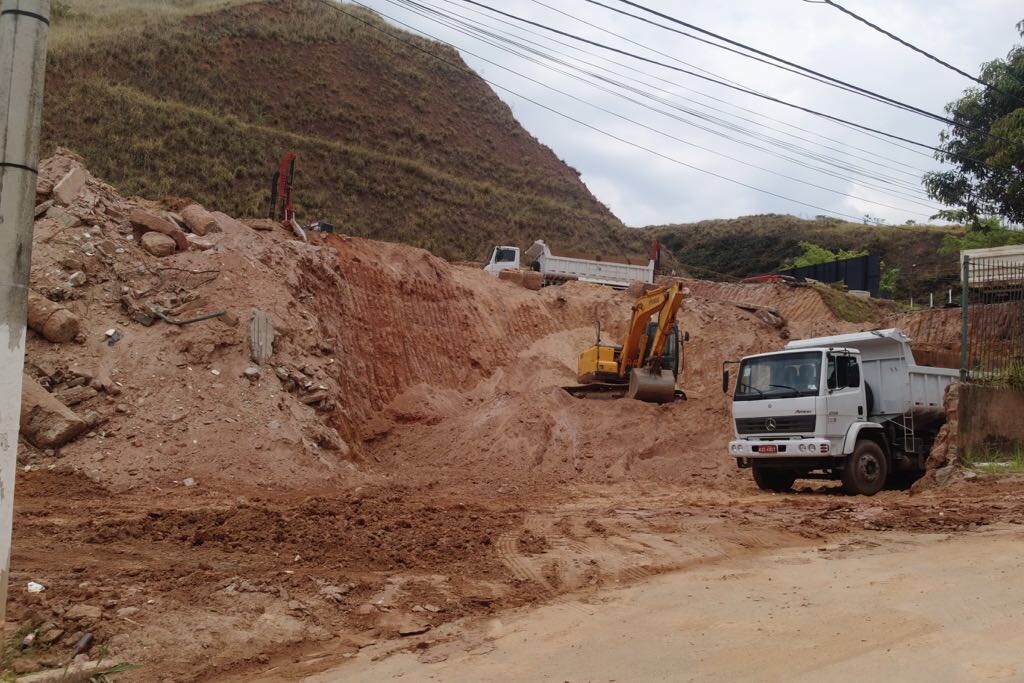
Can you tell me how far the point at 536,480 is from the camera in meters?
15.6

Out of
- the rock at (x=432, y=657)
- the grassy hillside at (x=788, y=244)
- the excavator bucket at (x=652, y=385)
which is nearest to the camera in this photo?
the rock at (x=432, y=657)

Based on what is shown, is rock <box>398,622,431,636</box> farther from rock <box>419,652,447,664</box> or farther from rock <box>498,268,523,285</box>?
rock <box>498,268,523,285</box>

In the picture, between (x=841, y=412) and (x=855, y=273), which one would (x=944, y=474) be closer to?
(x=841, y=412)

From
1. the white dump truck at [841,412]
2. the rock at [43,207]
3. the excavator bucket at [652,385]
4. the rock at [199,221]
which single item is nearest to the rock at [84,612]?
the white dump truck at [841,412]

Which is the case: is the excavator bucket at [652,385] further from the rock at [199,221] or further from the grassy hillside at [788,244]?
the grassy hillside at [788,244]

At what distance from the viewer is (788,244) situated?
209 feet

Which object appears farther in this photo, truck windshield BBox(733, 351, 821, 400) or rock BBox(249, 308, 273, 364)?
rock BBox(249, 308, 273, 364)

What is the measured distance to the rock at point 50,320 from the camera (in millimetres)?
13688

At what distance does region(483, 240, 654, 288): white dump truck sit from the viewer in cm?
3225

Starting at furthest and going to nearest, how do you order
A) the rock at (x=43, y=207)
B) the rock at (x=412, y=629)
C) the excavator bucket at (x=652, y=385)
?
the excavator bucket at (x=652, y=385), the rock at (x=43, y=207), the rock at (x=412, y=629)

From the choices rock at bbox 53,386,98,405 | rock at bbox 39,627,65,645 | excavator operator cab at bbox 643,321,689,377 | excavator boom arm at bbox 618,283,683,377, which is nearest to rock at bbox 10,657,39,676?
rock at bbox 39,627,65,645

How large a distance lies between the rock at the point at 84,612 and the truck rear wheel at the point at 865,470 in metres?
11.0

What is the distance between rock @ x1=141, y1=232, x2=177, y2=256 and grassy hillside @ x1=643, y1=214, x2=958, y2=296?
46968mm

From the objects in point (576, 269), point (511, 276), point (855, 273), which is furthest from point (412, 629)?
point (855, 273)
